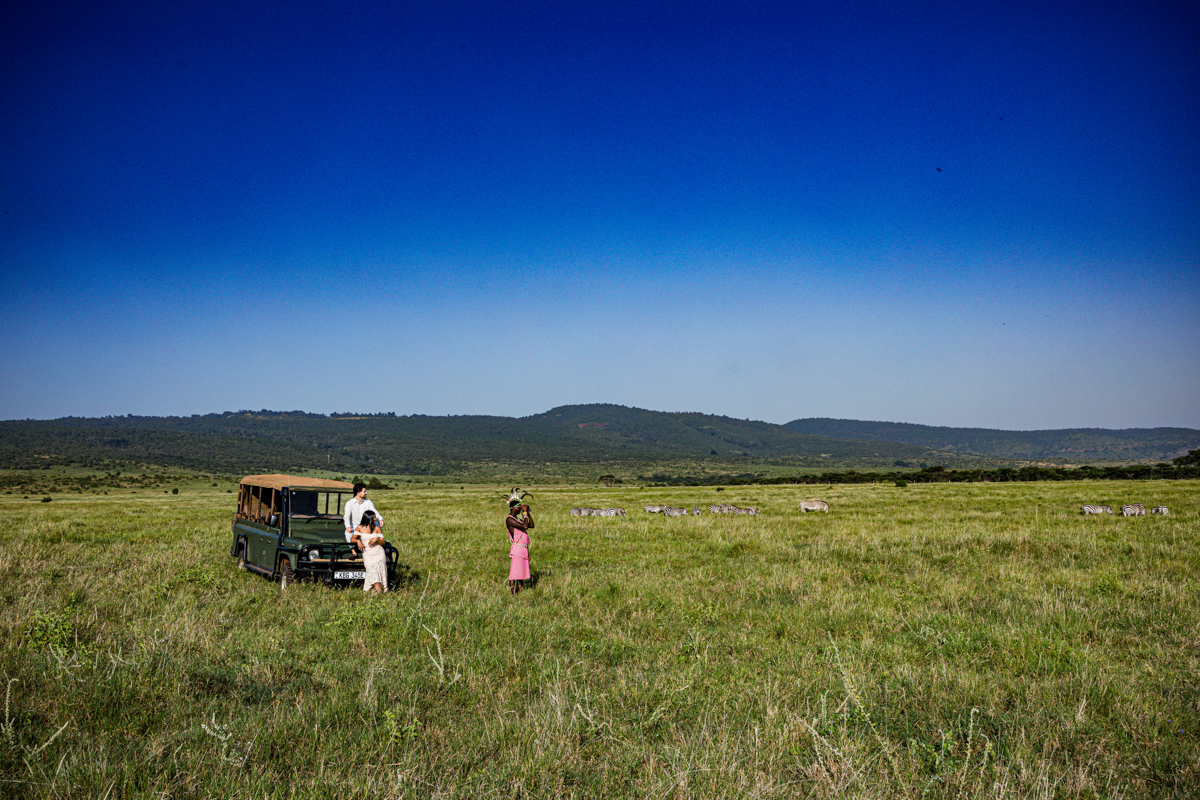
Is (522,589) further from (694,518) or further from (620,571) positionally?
(694,518)

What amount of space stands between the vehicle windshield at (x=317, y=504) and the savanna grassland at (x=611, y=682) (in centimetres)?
178

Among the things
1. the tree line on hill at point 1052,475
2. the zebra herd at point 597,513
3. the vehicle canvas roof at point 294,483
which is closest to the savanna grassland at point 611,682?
the vehicle canvas roof at point 294,483

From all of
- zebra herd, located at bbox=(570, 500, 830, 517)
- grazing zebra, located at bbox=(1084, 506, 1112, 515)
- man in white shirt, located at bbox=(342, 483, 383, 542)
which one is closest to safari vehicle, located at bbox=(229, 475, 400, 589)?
man in white shirt, located at bbox=(342, 483, 383, 542)

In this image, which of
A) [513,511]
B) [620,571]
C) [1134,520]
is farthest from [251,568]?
[1134,520]

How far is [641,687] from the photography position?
686 cm

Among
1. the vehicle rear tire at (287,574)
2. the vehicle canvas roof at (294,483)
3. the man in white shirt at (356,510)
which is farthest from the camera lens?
the vehicle canvas roof at (294,483)

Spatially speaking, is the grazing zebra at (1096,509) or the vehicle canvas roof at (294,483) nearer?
the vehicle canvas roof at (294,483)

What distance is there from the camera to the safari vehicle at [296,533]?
12.9 m

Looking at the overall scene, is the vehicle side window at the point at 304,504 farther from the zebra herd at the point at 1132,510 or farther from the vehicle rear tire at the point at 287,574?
the zebra herd at the point at 1132,510

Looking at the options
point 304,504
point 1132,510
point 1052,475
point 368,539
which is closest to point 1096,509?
point 1132,510

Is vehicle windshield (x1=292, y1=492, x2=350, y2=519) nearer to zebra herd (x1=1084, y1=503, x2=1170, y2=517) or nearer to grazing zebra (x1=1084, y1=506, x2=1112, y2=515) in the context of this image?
zebra herd (x1=1084, y1=503, x2=1170, y2=517)

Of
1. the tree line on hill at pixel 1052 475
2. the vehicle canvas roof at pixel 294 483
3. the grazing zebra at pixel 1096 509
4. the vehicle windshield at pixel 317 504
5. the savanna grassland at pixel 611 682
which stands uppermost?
the vehicle canvas roof at pixel 294 483

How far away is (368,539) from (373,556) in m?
0.35

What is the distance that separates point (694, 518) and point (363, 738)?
24.6 metres
